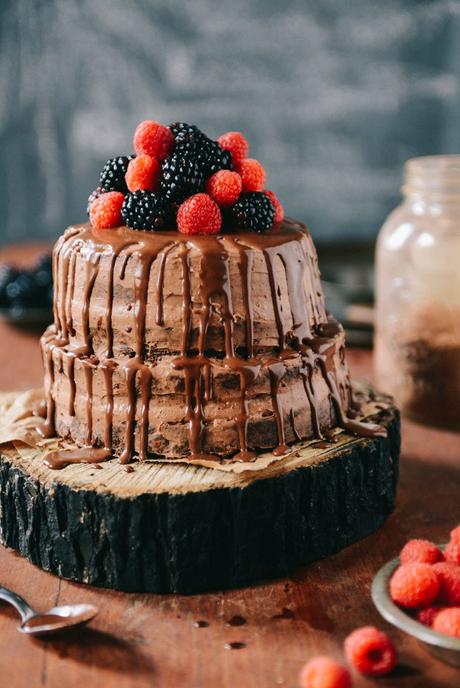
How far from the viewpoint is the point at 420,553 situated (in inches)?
59.2

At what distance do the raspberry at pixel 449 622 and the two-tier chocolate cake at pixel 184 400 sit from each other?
0.36 m

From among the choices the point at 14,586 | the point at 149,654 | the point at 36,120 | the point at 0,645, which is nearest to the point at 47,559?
the point at 14,586

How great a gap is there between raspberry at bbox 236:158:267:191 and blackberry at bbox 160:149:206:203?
4.2 inches

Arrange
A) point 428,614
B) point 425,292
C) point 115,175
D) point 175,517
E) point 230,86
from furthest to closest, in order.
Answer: point 230,86
point 425,292
point 115,175
point 175,517
point 428,614

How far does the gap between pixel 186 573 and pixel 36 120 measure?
153 inches

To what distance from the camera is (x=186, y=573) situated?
153cm

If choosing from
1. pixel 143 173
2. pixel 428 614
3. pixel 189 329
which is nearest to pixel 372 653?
pixel 428 614

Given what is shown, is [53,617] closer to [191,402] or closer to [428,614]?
[191,402]

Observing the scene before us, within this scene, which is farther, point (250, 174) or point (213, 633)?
point (250, 174)

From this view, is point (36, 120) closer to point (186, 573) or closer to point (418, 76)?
point (418, 76)

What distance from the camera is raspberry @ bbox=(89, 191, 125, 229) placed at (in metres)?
1.67

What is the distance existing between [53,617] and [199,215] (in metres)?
0.75

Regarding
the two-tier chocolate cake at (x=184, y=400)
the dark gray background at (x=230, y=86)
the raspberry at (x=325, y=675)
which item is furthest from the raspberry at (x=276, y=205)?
the dark gray background at (x=230, y=86)

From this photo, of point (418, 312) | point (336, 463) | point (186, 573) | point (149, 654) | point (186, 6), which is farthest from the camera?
point (186, 6)
